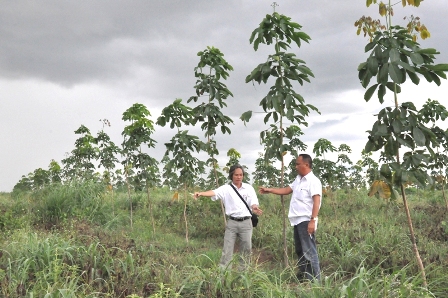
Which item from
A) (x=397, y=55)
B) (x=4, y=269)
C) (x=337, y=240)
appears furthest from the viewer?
(x=337, y=240)

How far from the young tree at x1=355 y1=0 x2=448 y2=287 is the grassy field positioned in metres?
1.00

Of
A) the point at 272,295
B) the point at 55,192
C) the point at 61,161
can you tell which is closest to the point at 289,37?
the point at 272,295

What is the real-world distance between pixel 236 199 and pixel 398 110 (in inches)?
99.3

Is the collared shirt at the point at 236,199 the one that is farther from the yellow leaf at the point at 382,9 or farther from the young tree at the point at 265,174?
the young tree at the point at 265,174

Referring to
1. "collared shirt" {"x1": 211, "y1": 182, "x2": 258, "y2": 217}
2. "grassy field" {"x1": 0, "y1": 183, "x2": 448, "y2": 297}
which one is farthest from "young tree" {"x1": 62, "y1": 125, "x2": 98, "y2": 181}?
"collared shirt" {"x1": 211, "y1": 182, "x2": 258, "y2": 217}

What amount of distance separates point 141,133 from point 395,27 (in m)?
→ 6.43

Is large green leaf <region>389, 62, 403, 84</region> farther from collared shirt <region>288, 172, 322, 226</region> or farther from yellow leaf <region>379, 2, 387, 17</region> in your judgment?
collared shirt <region>288, 172, 322, 226</region>

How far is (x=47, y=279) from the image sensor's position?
205 inches

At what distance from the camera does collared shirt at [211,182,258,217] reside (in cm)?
662

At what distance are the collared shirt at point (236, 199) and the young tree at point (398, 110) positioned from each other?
2003 millimetres

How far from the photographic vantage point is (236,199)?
21.7ft

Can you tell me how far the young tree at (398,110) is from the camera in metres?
4.93

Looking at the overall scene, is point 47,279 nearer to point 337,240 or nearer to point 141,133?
point 337,240

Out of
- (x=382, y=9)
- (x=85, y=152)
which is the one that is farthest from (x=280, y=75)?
(x=85, y=152)
